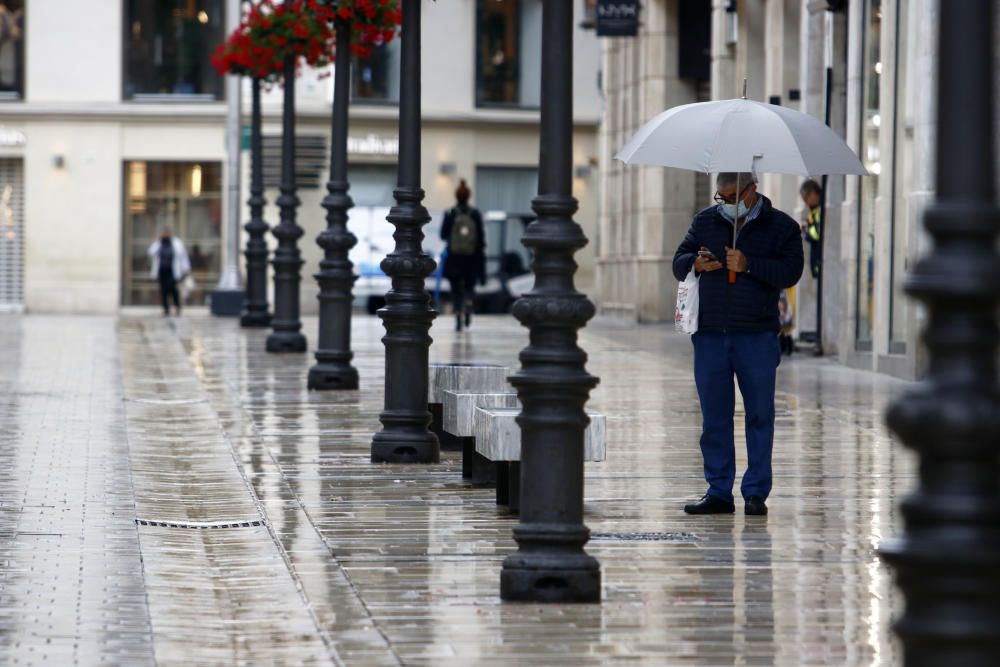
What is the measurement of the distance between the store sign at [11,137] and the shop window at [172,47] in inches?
97.5

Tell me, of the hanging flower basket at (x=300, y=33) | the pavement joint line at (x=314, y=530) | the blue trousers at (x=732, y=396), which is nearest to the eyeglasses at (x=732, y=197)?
the blue trousers at (x=732, y=396)

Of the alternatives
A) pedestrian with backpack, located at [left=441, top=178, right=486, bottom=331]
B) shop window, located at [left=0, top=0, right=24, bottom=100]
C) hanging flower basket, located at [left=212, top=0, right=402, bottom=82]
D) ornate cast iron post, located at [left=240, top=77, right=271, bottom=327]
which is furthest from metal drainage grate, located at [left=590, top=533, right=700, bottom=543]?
shop window, located at [left=0, top=0, right=24, bottom=100]

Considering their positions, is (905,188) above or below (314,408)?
above

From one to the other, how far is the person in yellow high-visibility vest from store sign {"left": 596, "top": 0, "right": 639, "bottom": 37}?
945 cm

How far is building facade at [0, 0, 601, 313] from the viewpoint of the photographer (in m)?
46.0

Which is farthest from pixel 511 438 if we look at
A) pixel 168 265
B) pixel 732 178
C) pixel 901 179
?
pixel 168 265

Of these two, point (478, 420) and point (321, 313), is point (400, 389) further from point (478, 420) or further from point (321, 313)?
point (321, 313)

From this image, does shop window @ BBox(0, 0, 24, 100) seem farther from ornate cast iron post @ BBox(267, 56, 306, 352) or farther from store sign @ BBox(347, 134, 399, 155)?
ornate cast iron post @ BBox(267, 56, 306, 352)

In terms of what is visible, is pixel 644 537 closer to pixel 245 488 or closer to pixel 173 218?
pixel 245 488

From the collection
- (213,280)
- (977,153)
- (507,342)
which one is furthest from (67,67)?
(977,153)

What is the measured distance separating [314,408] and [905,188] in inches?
263

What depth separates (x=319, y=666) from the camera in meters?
6.24

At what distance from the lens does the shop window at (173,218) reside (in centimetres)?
4644

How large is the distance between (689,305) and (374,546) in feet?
6.54
